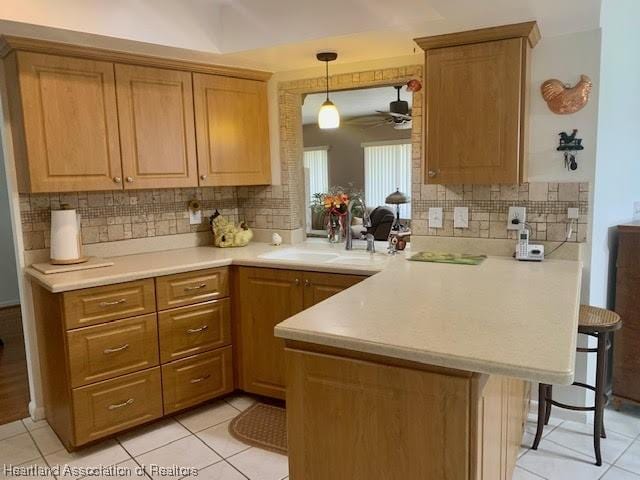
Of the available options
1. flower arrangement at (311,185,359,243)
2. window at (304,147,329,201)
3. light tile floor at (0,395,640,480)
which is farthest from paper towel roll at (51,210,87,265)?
window at (304,147,329,201)

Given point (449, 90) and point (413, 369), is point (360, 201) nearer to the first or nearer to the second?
point (449, 90)

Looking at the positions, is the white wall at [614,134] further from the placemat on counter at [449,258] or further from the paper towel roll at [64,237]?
the paper towel roll at [64,237]

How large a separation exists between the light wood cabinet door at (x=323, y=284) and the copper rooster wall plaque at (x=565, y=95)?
1.32 m

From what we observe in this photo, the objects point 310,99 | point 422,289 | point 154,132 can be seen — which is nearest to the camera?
point 422,289

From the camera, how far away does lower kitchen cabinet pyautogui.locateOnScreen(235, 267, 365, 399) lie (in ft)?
9.13

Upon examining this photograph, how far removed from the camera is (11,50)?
2.48 meters

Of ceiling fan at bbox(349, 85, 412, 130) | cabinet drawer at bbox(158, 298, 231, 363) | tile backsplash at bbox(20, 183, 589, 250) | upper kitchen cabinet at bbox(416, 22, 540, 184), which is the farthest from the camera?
ceiling fan at bbox(349, 85, 412, 130)

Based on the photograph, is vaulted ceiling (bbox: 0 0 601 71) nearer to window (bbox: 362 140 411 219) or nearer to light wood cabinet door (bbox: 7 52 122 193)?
light wood cabinet door (bbox: 7 52 122 193)

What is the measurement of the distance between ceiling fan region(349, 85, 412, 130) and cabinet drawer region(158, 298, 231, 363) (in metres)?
2.42

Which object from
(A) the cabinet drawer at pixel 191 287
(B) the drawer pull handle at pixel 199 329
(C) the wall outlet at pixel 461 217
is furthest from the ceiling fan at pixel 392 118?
(B) the drawer pull handle at pixel 199 329

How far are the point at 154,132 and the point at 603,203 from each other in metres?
2.54

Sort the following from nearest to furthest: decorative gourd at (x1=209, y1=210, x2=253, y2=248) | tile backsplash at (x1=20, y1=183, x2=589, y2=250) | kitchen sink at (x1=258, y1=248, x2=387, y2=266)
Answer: tile backsplash at (x1=20, y1=183, x2=589, y2=250)
kitchen sink at (x1=258, y1=248, x2=387, y2=266)
decorative gourd at (x1=209, y1=210, x2=253, y2=248)

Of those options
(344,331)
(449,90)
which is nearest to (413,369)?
(344,331)

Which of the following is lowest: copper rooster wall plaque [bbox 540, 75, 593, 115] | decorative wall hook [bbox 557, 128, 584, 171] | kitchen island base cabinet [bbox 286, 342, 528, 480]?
kitchen island base cabinet [bbox 286, 342, 528, 480]
